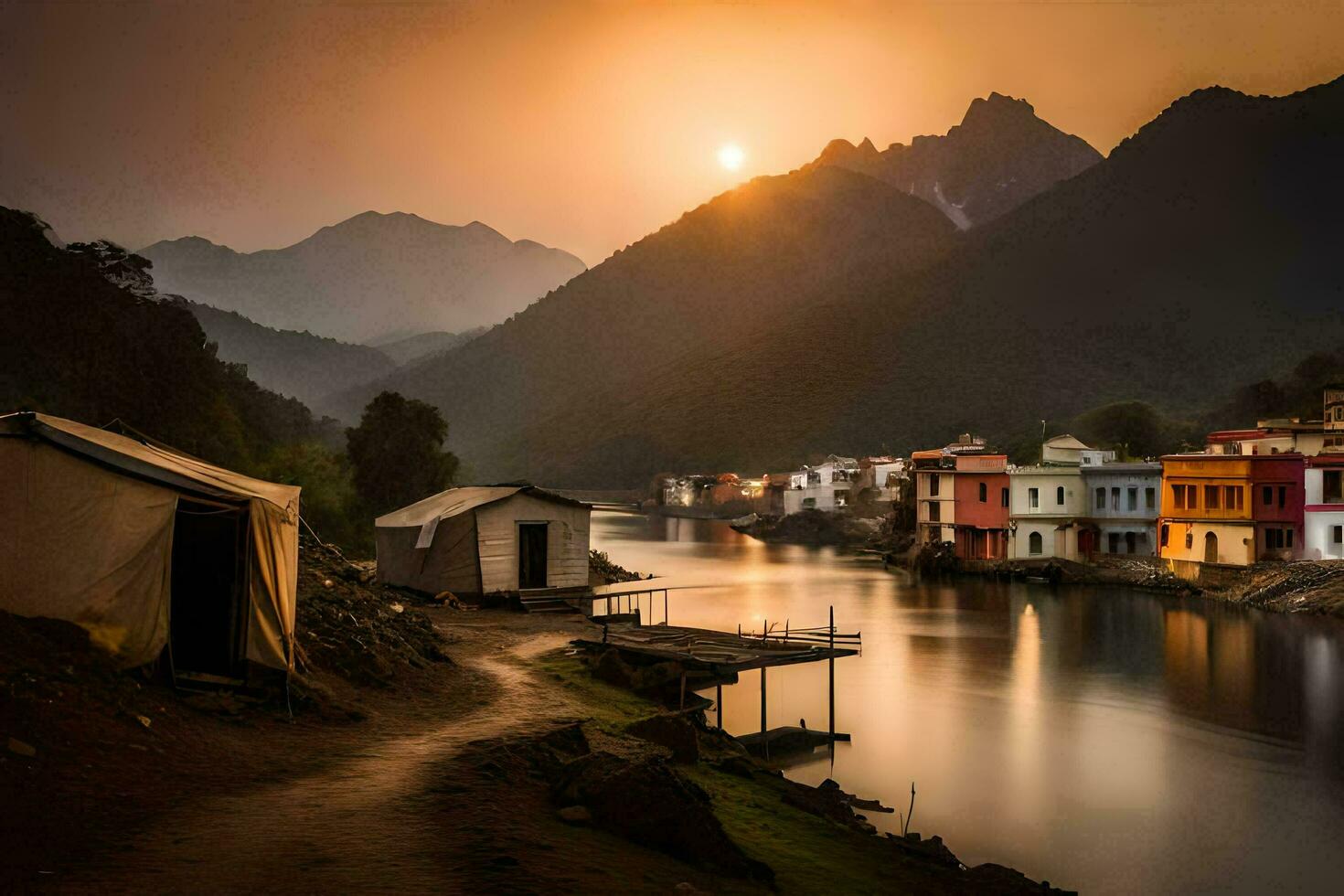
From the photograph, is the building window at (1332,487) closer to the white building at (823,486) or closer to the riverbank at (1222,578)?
the riverbank at (1222,578)

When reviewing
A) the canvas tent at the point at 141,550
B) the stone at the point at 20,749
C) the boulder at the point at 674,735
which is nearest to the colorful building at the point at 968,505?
the boulder at the point at 674,735

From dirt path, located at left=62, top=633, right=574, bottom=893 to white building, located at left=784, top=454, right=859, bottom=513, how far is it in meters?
87.5

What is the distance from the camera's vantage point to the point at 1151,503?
57.2 meters

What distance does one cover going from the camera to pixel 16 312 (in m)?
42.9

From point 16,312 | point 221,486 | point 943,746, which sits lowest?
point 943,746

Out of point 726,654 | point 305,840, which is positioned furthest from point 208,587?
point 726,654

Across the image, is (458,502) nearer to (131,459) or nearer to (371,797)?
(131,459)

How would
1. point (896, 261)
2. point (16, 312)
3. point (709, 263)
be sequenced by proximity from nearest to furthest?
1. point (16, 312)
2. point (896, 261)
3. point (709, 263)

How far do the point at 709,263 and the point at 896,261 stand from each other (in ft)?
132

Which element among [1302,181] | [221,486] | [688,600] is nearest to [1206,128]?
[1302,181]

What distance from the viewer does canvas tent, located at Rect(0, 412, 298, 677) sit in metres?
11.3

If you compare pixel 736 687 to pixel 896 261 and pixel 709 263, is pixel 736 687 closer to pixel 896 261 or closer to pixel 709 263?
pixel 896 261

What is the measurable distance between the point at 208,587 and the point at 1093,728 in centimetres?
2037

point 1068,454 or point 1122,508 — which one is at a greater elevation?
point 1068,454
